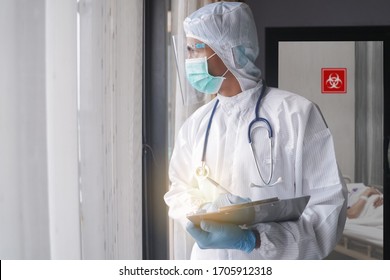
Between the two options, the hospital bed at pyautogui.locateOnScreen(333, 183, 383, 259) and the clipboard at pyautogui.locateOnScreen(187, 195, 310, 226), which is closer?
the clipboard at pyautogui.locateOnScreen(187, 195, 310, 226)

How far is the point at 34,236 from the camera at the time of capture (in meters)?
1.12

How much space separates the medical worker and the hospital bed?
4.58 ft

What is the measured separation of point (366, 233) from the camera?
2.46 meters

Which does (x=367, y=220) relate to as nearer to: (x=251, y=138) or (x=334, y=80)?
(x=334, y=80)

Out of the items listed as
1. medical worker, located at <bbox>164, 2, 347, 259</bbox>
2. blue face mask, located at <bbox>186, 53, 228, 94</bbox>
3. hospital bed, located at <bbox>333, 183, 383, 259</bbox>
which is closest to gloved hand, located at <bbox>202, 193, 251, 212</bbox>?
medical worker, located at <bbox>164, 2, 347, 259</bbox>

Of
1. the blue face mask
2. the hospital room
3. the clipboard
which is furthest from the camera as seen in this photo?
the blue face mask

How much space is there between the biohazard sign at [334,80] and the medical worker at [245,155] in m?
1.33

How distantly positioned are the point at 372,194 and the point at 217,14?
164 cm

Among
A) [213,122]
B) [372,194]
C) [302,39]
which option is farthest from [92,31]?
[372,194]

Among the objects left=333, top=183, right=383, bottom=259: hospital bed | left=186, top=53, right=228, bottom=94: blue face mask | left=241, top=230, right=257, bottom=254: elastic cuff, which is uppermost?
left=186, top=53, right=228, bottom=94: blue face mask

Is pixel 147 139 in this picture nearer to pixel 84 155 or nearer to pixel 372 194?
pixel 84 155

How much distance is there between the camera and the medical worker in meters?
1.05

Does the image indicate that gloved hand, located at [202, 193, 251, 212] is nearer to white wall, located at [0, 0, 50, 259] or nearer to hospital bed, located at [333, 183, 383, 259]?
white wall, located at [0, 0, 50, 259]

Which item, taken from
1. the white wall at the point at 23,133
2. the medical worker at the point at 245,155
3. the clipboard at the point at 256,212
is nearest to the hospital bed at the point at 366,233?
the medical worker at the point at 245,155
